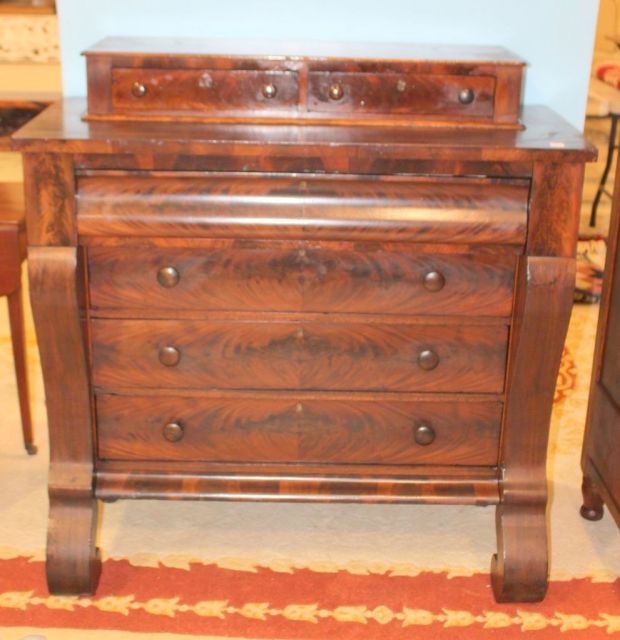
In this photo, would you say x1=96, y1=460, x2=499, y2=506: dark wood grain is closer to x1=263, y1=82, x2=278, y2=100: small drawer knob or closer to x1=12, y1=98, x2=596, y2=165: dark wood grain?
x1=12, y1=98, x2=596, y2=165: dark wood grain

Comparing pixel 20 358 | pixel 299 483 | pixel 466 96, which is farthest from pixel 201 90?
pixel 20 358

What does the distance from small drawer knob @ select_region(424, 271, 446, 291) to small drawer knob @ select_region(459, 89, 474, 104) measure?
0.36 m

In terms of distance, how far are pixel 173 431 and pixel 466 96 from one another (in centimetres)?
94

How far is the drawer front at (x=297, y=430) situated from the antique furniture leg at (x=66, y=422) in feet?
0.20

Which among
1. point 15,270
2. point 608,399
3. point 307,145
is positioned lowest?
point 608,399

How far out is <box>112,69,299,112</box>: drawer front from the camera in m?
2.06

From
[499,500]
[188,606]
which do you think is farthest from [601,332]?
[188,606]

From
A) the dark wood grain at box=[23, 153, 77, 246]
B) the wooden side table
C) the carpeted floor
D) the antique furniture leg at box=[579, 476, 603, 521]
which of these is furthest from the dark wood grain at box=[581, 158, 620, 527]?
the wooden side table

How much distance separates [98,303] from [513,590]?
110 cm

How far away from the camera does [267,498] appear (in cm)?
220

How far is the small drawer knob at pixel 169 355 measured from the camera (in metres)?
2.11

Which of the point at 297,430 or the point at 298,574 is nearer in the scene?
the point at 297,430

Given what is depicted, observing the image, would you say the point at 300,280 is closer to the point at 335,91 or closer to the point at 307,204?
the point at 307,204

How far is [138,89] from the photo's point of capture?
207 cm
